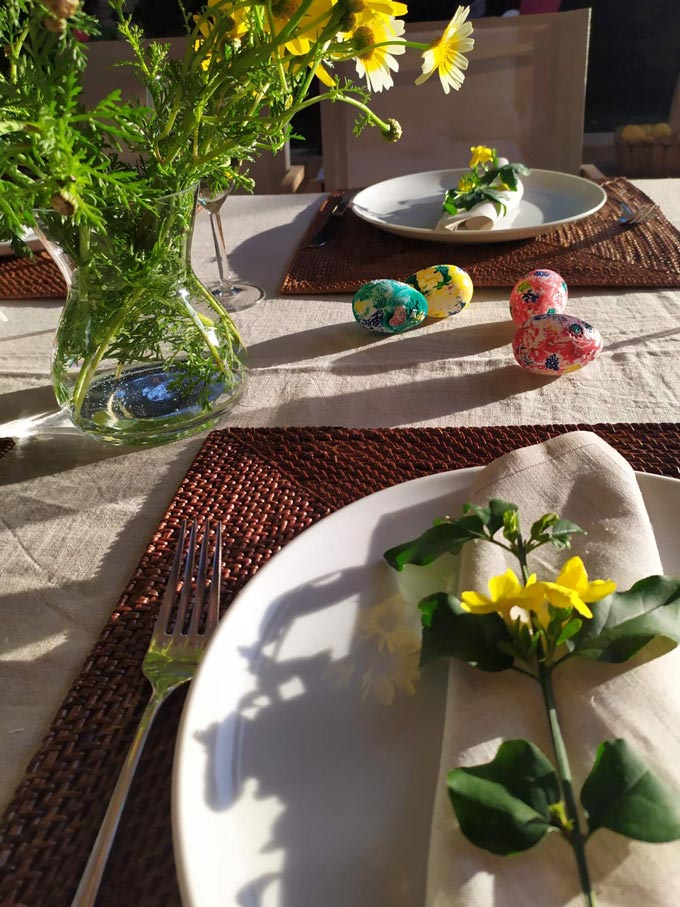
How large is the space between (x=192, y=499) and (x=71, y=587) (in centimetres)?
10

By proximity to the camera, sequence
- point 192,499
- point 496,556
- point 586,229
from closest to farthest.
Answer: point 496,556 < point 192,499 < point 586,229

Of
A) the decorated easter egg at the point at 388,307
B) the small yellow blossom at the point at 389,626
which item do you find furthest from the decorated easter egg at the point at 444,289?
the small yellow blossom at the point at 389,626

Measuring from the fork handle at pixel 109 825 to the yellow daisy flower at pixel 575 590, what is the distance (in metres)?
0.19

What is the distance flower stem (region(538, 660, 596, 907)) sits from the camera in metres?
0.23

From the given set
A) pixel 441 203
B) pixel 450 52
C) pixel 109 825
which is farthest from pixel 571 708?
pixel 441 203

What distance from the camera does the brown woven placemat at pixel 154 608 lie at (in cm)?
29

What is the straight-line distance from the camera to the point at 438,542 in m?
0.36

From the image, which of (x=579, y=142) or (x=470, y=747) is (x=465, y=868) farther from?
(x=579, y=142)

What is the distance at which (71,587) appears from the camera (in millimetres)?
454

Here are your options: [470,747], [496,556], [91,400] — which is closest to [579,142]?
[91,400]

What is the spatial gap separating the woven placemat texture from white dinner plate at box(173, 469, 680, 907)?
0.64m

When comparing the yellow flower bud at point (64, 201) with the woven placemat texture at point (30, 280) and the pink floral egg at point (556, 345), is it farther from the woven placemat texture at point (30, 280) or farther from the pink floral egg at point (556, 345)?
the woven placemat texture at point (30, 280)

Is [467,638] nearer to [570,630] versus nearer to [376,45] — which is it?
[570,630]

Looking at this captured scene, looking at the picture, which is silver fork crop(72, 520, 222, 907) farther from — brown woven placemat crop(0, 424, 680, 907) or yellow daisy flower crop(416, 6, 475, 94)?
yellow daisy flower crop(416, 6, 475, 94)
